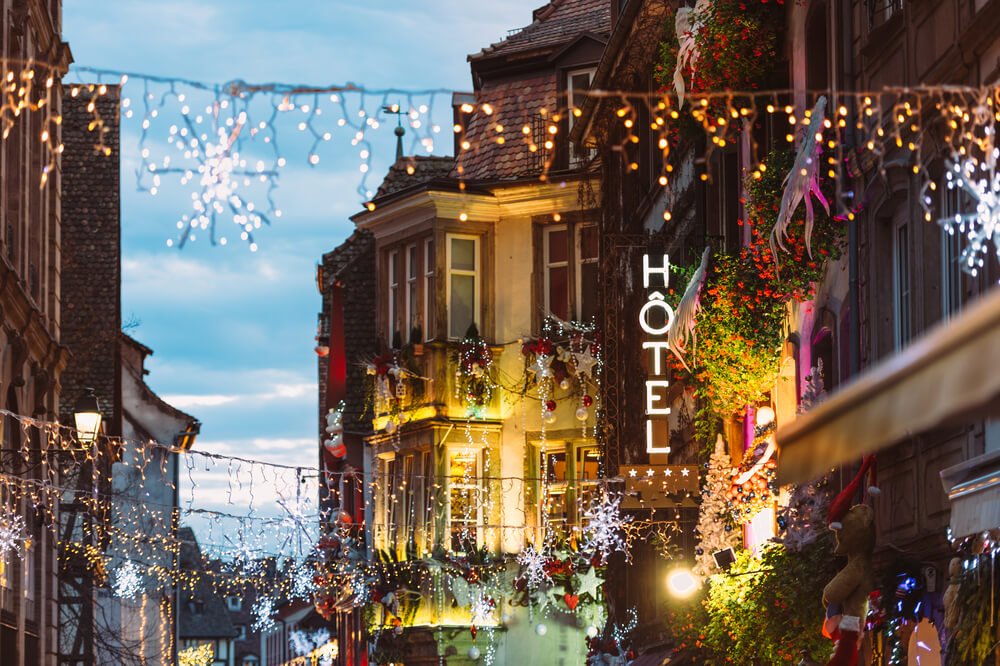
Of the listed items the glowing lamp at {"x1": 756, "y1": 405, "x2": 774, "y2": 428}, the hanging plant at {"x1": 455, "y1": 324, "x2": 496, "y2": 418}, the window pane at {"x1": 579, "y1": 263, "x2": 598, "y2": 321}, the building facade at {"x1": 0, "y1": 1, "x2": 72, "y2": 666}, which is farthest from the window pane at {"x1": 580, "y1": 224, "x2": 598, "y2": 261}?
the glowing lamp at {"x1": 756, "y1": 405, "x2": 774, "y2": 428}

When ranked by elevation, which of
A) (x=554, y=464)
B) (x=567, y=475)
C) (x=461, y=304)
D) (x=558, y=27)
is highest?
(x=558, y=27)

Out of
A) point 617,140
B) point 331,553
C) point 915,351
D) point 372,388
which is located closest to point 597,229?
point 617,140

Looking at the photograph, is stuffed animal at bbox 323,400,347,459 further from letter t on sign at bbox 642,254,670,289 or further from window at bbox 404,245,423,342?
letter t on sign at bbox 642,254,670,289

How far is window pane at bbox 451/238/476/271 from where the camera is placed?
3802cm

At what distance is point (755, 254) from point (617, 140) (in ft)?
47.2

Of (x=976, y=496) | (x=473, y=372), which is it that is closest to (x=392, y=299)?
(x=473, y=372)

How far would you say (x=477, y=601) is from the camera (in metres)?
36.6

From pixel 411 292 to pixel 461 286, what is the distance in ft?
4.29

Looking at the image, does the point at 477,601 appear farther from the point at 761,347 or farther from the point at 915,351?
the point at 915,351

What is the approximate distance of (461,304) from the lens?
37.9 metres

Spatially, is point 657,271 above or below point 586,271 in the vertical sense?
below

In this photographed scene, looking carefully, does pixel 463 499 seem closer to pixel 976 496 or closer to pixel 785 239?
pixel 785 239

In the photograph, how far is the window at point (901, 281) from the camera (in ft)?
53.7

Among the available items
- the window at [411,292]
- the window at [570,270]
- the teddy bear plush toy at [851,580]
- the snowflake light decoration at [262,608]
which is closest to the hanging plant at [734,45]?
the teddy bear plush toy at [851,580]
